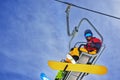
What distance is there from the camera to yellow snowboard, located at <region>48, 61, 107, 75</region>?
44.9 ft

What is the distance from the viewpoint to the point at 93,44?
14.6 m

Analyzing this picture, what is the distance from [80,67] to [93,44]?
5.14ft

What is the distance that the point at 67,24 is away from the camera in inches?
460

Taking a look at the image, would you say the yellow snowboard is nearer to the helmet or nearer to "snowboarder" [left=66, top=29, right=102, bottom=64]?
"snowboarder" [left=66, top=29, right=102, bottom=64]

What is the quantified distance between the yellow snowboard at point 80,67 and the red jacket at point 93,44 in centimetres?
94

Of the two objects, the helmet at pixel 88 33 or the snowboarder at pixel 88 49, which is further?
the helmet at pixel 88 33

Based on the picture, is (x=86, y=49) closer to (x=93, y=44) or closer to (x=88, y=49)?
(x=88, y=49)

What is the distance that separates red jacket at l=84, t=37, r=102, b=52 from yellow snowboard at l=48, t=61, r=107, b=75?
94cm

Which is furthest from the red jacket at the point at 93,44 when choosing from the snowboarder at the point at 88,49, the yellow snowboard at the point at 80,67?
the yellow snowboard at the point at 80,67

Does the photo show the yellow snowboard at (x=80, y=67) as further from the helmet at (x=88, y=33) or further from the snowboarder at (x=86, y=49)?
the helmet at (x=88, y=33)

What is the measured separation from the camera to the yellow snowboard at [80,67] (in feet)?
44.9

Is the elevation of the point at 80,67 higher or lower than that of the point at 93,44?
lower

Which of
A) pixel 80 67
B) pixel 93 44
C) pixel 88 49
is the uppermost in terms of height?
pixel 93 44

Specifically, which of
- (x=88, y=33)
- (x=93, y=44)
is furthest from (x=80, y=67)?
(x=88, y=33)
